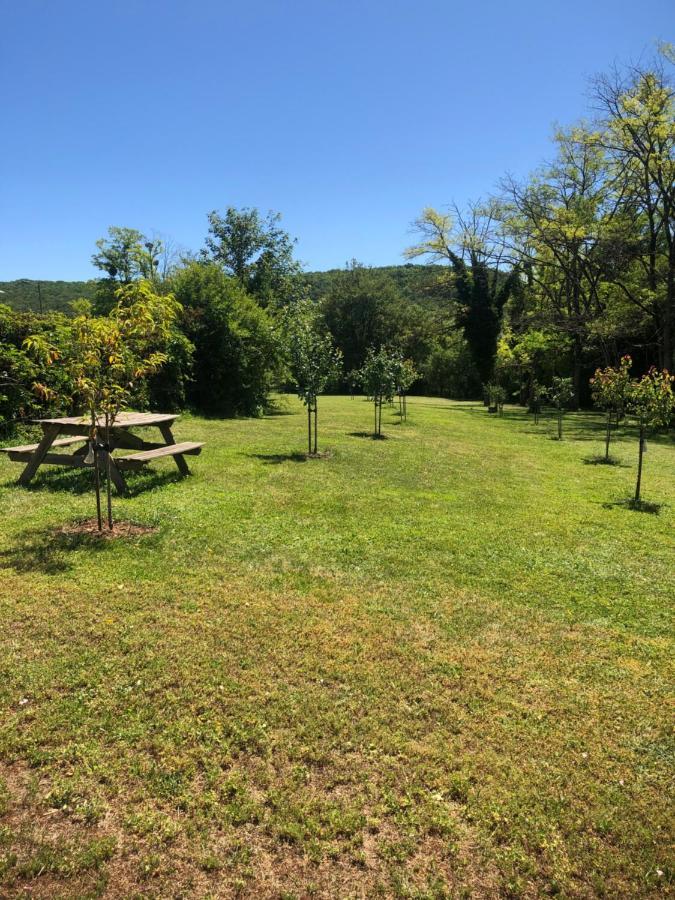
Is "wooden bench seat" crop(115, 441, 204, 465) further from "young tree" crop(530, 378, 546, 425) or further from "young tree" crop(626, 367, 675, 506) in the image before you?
"young tree" crop(530, 378, 546, 425)

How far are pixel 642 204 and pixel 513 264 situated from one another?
8.14m

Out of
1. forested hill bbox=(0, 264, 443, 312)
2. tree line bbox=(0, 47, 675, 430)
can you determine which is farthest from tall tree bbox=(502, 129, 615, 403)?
forested hill bbox=(0, 264, 443, 312)

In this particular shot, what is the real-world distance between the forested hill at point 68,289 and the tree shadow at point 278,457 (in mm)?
32717

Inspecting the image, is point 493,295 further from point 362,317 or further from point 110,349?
point 110,349

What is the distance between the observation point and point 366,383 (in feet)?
51.1

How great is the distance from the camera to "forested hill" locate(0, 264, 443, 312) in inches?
1887

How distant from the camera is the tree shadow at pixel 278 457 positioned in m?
10.2

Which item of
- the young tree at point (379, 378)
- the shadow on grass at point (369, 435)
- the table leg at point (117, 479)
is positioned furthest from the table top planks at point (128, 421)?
the young tree at point (379, 378)

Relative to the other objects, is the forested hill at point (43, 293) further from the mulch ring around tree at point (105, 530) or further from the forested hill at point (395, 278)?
the mulch ring around tree at point (105, 530)

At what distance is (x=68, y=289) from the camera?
5853 cm

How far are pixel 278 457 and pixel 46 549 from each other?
602 centimetres

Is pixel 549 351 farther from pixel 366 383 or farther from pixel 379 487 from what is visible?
pixel 379 487

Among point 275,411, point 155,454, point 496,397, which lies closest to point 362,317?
point 496,397

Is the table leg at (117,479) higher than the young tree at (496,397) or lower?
lower
